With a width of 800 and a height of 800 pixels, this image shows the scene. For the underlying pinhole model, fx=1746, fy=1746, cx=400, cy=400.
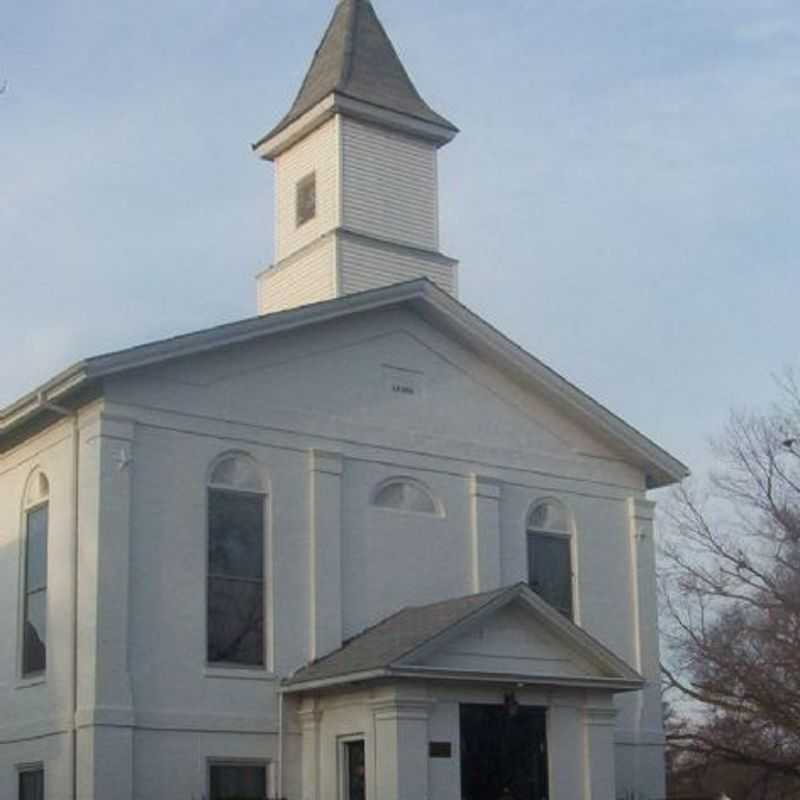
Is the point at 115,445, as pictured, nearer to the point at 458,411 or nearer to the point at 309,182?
the point at 458,411

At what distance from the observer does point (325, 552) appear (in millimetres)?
26875

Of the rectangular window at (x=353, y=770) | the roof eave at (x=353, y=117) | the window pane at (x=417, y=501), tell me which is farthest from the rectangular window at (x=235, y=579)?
the roof eave at (x=353, y=117)

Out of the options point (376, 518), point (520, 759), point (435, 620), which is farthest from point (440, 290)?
point (520, 759)

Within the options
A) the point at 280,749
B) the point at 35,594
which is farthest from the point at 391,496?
the point at 35,594

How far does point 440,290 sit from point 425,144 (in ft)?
17.8

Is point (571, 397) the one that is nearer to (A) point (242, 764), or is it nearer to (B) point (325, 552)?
(B) point (325, 552)

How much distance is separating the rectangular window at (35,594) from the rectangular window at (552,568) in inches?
320

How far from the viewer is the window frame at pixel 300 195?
3238 cm

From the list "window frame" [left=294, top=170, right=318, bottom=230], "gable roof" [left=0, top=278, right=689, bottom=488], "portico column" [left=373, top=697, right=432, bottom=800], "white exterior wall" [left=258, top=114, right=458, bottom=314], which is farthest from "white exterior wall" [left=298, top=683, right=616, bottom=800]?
"window frame" [left=294, top=170, right=318, bottom=230]

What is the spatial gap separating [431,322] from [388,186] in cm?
425

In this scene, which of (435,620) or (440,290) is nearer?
(435,620)

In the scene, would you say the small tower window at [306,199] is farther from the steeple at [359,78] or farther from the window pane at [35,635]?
the window pane at [35,635]

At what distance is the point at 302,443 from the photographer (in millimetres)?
27172

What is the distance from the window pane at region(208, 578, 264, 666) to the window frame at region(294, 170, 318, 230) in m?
8.63
